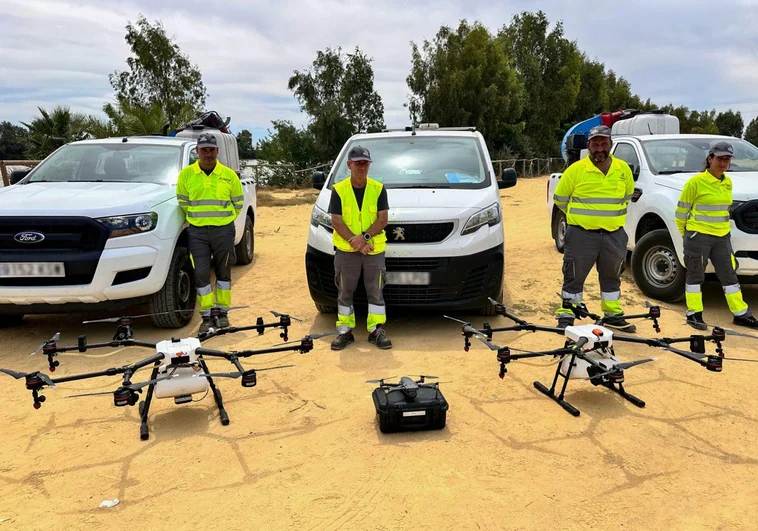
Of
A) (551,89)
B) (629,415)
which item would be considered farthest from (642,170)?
(551,89)

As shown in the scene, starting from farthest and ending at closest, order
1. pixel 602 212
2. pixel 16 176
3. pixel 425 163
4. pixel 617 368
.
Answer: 1. pixel 16 176
2. pixel 425 163
3. pixel 602 212
4. pixel 617 368

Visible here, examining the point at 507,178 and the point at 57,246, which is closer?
the point at 57,246

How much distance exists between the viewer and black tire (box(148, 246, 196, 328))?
541 cm

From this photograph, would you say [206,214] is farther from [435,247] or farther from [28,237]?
[435,247]

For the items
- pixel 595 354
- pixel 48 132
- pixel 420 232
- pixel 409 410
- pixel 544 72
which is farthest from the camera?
pixel 544 72

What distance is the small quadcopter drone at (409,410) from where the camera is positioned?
3475 millimetres

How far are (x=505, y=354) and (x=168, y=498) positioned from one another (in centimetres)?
206

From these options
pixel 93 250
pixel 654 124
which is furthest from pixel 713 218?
pixel 654 124

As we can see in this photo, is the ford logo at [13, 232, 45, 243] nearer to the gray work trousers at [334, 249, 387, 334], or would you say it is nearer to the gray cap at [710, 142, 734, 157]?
the gray work trousers at [334, 249, 387, 334]

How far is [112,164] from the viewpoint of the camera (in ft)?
21.1

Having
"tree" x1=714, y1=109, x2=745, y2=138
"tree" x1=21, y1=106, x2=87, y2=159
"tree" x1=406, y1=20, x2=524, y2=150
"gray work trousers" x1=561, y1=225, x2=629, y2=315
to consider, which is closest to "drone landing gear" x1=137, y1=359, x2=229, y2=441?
"gray work trousers" x1=561, y1=225, x2=629, y2=315

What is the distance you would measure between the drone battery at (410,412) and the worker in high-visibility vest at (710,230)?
323cm

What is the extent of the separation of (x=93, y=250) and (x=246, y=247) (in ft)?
12.7

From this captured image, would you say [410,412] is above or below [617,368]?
below
